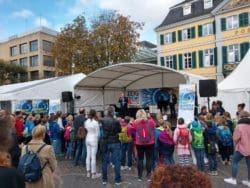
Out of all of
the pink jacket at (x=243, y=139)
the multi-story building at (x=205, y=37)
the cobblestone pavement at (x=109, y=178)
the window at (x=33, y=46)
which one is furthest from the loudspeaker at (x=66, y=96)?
the window at (x=33, y=46)

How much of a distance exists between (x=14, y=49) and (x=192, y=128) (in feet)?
252

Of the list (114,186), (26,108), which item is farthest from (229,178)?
(26,108)

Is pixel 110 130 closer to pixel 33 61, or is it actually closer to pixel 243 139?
pixel 243 139

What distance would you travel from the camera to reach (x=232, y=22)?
38.0 m

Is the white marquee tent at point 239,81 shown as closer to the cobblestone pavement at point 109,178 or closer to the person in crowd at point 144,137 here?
the cobblestone pavement at point 109,178

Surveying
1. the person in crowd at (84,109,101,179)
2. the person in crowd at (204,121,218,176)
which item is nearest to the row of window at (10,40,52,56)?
the person in crowd at (84,109,101,179)

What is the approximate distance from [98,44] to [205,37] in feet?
37.7

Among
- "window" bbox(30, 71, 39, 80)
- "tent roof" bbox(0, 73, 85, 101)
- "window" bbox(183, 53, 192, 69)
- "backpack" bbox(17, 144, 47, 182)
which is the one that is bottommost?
"backpack" bbox(17, 144, 47, 182)

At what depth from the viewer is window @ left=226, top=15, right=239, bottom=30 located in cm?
3759

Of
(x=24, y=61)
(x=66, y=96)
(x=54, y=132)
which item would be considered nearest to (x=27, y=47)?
(x=24, y=61)

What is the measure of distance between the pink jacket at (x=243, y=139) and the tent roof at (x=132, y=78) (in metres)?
13.3

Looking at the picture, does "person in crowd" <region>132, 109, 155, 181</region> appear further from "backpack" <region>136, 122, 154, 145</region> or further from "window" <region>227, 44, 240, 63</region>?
"window" <region>227, 44, 240, 63</region>

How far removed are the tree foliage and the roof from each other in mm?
9004

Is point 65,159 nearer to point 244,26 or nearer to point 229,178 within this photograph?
point 229,178
